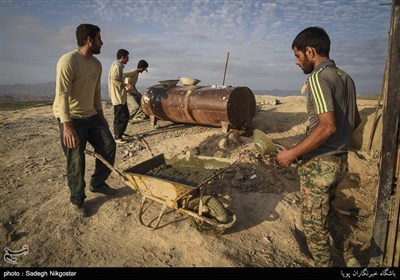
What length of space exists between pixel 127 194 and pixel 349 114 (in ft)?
11.5

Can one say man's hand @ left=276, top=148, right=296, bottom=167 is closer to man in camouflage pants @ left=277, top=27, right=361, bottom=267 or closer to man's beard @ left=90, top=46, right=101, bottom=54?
man in camouflage pants @ left=277, top=27, right=361, bottom=267

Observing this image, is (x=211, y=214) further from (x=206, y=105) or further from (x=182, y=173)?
(x=206, y=105)

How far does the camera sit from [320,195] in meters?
2.76

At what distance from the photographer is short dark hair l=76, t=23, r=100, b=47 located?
367 centimetres

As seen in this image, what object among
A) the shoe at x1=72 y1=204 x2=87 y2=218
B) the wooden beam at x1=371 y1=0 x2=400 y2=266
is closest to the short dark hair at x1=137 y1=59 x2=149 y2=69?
the shoe at x1=72 y1=204 x2=87 y2=218

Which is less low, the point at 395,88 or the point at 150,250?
the point at 395,88

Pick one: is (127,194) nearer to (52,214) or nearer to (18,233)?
(52,214)

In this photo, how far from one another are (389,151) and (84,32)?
3.94m

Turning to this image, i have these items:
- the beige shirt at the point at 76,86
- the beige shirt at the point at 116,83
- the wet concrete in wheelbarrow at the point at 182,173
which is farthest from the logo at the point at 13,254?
the beige shirt at the point at 116,83

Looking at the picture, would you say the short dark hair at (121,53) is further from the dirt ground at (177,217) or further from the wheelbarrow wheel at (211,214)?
the wheelbarrow wheel at (211,214)

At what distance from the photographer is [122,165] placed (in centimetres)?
591

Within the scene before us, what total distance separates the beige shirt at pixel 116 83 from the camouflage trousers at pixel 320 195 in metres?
5.55
